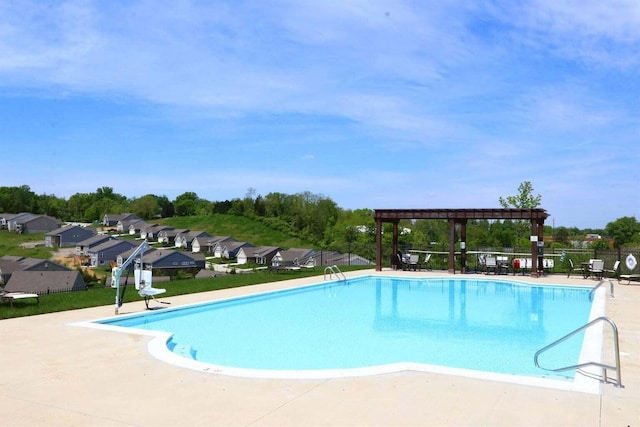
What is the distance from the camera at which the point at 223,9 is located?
14.2m

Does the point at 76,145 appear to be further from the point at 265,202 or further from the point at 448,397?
the point at 265,202

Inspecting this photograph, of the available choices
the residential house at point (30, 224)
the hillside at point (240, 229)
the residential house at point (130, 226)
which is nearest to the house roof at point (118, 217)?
the residential house at point (130, 226)

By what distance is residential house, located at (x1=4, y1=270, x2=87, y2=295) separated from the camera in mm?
21644

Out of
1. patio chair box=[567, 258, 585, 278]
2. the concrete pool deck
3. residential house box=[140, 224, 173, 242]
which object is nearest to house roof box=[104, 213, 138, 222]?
residential house box=[140, 224, 173, 242]

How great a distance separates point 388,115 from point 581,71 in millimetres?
8264

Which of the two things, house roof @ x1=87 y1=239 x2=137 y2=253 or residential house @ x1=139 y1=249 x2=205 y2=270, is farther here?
house roof @ x1=87 y1=239 x2=137 y2=253

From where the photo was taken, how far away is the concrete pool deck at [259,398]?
443cm

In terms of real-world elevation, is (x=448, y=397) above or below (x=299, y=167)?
below

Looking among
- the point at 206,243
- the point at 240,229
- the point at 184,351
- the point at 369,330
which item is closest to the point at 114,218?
the point at 240,229

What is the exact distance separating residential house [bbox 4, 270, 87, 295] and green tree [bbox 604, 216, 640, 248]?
68.1m

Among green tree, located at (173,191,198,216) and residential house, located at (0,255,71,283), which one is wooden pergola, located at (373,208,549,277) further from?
green tree, located at (173,191,198,216)

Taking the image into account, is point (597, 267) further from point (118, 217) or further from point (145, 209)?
point (145, 209)

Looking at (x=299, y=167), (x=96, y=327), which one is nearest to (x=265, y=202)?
(x=299, y=167)

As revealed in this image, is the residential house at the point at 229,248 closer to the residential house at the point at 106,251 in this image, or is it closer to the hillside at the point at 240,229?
the hillside at the point at 240,229
